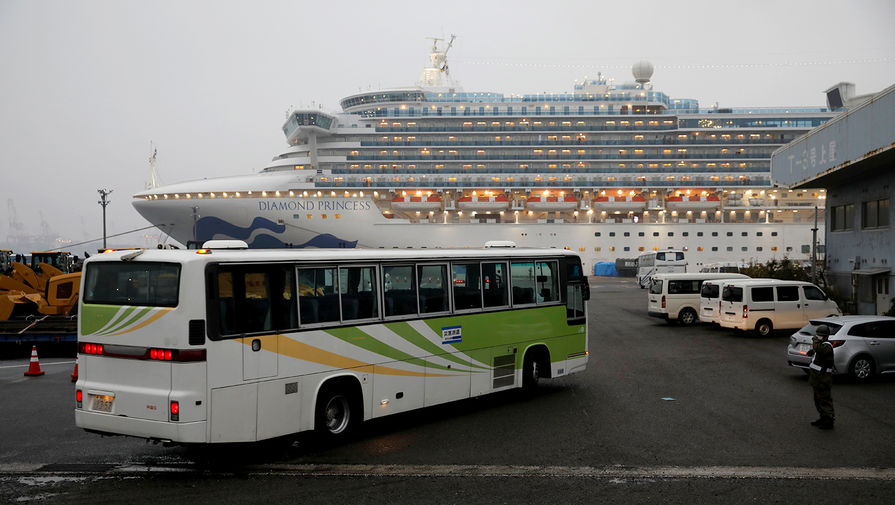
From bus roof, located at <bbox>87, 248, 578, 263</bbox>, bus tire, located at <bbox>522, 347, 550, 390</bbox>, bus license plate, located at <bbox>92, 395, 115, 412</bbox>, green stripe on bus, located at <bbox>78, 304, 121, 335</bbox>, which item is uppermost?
bus roof, located at <bbox>87, 248, 578, 263</bbox>

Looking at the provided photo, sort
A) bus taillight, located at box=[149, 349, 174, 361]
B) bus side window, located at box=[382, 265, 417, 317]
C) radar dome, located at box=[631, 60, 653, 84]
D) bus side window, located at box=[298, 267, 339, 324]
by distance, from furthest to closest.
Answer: radar dome, located at box=[631, 60, 653, 84] → bus side window, located at box=[382, 265, 417, 317] → bus side window, located at box=[298, 267, 339, 324] → bus taillight, located at box=[149, 349, 174, 361]

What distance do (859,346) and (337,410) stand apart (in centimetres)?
A: 1000

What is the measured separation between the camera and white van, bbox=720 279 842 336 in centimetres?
1919

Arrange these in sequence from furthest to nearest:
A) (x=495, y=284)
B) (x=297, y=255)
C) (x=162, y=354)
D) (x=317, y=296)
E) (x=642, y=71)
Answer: (x=642, y=71) → (x=495, y=284) → (x=317, y=296) → (x=297, y=255) → (x=162, y=354)

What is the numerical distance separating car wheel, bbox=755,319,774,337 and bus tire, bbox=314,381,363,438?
594 inches

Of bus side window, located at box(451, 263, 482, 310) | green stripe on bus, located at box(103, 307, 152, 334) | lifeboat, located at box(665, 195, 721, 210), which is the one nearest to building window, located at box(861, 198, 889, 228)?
bus side window, located at box(451, 263, 482, 310)

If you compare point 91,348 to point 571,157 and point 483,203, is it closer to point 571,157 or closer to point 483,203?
point 483,203

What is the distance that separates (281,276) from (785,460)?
21.1 ft

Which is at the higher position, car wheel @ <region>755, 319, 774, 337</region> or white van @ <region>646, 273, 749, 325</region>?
white van @ <region>646, 273, 749, 325</region>

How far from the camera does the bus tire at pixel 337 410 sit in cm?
811

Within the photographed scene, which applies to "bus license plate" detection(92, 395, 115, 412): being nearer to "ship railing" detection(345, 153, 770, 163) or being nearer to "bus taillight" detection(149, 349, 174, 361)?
"bus taillight" detection(149, 349, 174, 361)

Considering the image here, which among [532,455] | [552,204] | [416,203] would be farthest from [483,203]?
[532,455]

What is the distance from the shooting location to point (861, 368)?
480 inches

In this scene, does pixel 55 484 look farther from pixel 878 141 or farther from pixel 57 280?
pixel 878 141
